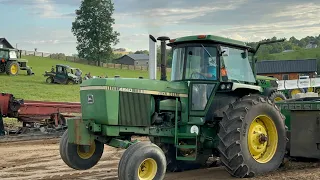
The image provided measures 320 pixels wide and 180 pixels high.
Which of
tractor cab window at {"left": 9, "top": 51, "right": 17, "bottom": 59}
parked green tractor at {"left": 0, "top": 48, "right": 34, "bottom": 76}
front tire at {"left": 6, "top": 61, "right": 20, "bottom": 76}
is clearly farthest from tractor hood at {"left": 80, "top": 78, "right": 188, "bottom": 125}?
front tire at {"left": 6, "top": 61, "right": 20, "bottom": 76}

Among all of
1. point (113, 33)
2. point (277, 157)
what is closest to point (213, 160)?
point (277, 157)

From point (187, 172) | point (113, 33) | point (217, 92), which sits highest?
point (113, 33)

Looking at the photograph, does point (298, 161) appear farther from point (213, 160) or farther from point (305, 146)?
point (213, 160)

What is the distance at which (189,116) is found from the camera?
824 centimetres

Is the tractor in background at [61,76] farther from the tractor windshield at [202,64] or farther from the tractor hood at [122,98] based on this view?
the tractor hood at [122,98]

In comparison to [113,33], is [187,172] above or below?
below

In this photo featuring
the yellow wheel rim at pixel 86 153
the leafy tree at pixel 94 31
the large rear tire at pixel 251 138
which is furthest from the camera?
the leafy tree at pixel 94 31

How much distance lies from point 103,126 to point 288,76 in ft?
184

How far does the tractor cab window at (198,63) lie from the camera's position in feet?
27.3

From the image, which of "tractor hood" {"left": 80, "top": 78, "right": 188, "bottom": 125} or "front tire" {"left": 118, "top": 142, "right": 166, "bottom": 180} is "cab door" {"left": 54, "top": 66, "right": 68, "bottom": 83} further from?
"front tire" {"left": 118, "top": 142, "right": 166, "bottom": 180}

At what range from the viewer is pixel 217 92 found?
8367 millimetres

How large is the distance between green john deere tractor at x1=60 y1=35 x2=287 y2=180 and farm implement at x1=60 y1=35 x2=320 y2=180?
16 mm

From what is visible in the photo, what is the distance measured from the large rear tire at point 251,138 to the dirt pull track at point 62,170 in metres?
0.28

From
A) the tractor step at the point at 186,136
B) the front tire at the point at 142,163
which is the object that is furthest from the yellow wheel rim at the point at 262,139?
the front tire at the point at 142,163
